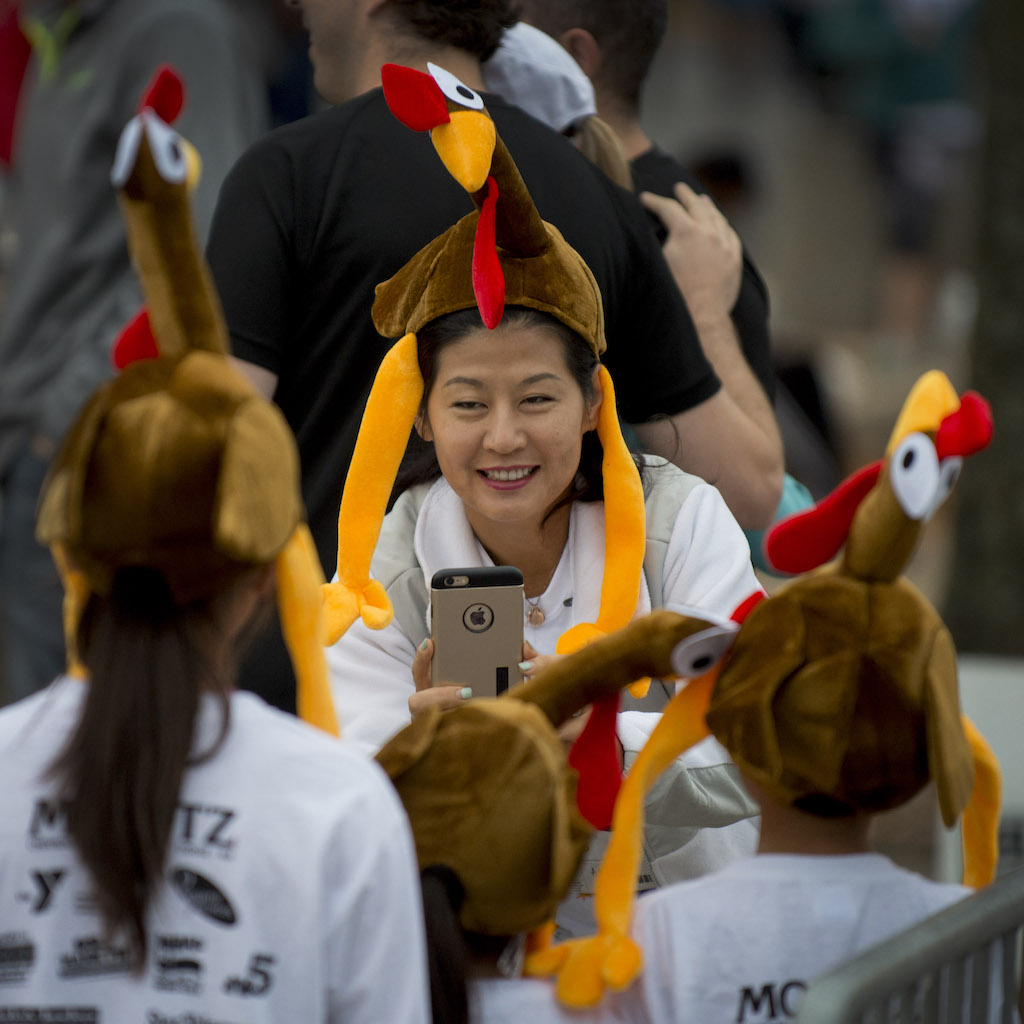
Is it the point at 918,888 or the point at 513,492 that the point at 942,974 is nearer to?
the point at 918,888

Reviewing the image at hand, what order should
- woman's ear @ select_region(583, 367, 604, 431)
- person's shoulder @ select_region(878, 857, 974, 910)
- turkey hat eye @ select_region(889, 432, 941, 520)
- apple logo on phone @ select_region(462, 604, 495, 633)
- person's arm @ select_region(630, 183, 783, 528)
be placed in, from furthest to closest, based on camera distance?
person's arm @ select_region(630, 183, 783, 528), woman's ear @ select_region(583, 367, 604, 431), apple logo on phone @ select_region(462, 604, 495, 633), person's shoulder @ select_region(878, 857, 974, 910), turkey hat eye @ select_region(889, 432, 941, 520)

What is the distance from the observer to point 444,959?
175 centimetres

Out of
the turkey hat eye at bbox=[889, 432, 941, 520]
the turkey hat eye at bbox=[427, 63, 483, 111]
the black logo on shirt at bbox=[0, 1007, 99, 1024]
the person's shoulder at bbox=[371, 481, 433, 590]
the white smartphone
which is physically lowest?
the black logo on shirt at bbox=[0, 1007, 99, 1024]

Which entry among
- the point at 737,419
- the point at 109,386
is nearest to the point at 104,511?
the point at 109,386

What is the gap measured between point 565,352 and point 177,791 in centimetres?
95

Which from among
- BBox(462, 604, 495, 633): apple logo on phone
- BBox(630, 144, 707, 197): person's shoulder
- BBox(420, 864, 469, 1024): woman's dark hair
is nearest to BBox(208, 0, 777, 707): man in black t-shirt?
BBox(630, 144, 707, 197): person's shoulder

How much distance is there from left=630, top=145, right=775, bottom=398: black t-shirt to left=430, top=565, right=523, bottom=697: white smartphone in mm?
1036

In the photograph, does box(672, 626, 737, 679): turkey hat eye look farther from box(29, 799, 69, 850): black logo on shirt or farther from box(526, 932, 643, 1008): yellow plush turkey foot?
box(29, 799, 69, 850): black logo on shirt

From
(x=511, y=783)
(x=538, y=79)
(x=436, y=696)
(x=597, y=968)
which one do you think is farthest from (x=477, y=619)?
(x=538, y=79)

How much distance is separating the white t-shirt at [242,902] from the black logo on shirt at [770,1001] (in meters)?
0.36

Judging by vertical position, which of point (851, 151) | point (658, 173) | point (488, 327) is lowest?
point (488, 327)

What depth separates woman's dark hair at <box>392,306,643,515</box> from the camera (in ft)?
7.57

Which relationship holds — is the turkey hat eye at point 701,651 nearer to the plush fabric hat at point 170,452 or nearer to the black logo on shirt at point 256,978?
the plush fabric hat at point 170,452

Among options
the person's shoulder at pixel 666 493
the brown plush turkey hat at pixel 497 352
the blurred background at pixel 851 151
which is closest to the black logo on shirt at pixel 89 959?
the brown plush turkey hat at pixel 497 352
